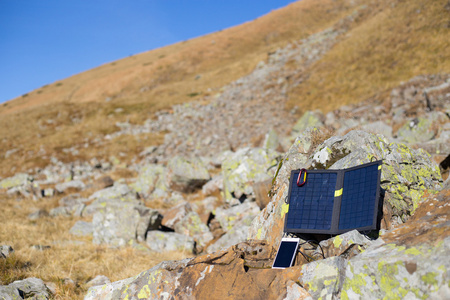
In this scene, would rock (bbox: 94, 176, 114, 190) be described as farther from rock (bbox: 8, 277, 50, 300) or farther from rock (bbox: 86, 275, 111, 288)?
rock (bbox: 8, 277, 50, 300)

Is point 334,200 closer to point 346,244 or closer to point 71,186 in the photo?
point 346,244

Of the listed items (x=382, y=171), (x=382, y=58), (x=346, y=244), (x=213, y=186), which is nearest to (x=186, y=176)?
(x=213, y=186)

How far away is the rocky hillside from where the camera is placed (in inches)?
193

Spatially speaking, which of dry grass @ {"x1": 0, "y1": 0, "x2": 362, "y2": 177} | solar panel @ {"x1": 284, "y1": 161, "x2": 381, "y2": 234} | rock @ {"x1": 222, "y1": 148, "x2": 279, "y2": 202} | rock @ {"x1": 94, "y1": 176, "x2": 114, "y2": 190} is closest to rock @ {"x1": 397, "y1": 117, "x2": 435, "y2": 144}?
rock @ {"x1": 222, "y1": 148, "x2": 279, "y2": 202}

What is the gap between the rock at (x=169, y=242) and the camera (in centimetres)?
1216

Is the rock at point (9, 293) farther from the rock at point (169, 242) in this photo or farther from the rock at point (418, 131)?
the rock at point (418, 131)

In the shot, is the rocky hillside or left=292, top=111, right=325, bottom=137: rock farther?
left=292, top=111, right=325, bottom=137: rock

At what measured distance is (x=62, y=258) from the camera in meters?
10.6

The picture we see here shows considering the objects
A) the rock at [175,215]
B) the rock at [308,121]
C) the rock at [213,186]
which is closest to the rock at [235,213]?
the rock at [175,215]

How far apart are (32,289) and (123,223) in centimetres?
599

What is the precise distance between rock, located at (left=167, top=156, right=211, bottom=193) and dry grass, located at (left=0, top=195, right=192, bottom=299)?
5.90m

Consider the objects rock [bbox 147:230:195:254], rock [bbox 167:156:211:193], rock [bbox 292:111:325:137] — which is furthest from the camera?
rock [bbox 292:111:325:137]

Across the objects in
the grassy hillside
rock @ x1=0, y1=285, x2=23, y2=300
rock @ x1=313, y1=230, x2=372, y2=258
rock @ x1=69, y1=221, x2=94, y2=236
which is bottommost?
rock @ x1=69, y1=221, x2=94, y2=236

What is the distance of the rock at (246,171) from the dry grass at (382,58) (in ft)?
53.1
